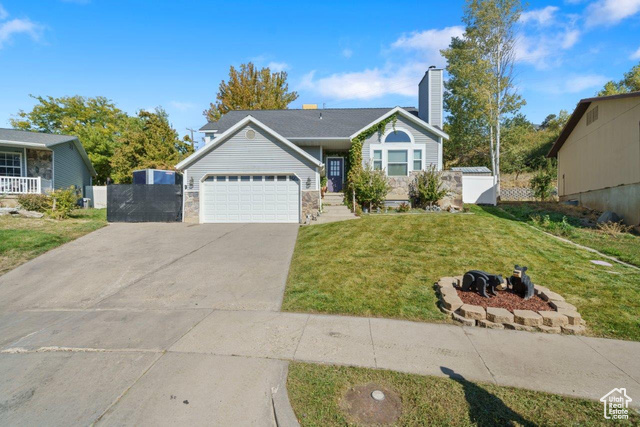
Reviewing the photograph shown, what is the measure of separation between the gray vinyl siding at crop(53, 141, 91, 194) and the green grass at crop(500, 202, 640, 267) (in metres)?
26.8

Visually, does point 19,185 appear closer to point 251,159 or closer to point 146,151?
point 146,151

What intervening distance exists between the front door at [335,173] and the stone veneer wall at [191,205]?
8.03 m

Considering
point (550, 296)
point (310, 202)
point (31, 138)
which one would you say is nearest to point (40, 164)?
point (31, 138)

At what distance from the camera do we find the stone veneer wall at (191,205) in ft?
49.8

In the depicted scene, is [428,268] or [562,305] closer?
[562,305]

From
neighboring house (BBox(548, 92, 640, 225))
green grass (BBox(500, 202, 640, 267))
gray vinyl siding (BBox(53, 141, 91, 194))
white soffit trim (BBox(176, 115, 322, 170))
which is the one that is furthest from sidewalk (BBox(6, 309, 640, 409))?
gray vinyl siding (BBox(53, 141, 91, 194))

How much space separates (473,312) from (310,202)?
415 inches

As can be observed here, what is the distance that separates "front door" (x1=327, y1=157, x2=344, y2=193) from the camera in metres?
19.9

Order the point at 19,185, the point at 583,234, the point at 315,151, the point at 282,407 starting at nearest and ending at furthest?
1. the point at 282,407
2. the point at 583,234
3. the point at 19,185
4. the point at 315,151

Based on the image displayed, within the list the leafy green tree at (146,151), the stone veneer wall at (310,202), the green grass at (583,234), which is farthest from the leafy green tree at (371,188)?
the leafy green tree at (146,151)

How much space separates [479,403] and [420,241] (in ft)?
22.6

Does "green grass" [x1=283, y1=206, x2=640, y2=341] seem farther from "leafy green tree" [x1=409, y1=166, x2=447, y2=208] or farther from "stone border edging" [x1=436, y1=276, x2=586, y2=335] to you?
"leafy green tree" [x1=409, y1=166, x2=447, y2=208]

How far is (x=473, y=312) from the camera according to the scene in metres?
5.17

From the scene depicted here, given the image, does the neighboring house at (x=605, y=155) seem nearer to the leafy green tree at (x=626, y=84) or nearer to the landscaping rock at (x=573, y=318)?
the landscaping rock at (x=573, y=318)
